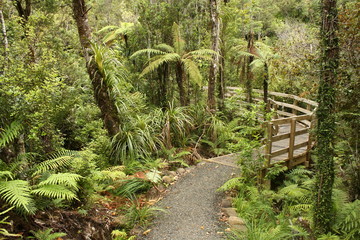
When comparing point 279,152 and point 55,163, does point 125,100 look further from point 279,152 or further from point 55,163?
point 279,152

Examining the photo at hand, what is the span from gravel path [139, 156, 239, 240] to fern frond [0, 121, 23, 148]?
2276 mm

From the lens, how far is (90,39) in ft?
18.4

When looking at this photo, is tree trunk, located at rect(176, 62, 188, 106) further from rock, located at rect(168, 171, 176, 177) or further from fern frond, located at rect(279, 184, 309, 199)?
fern frond, located at rect(279, 184, 309, 199)

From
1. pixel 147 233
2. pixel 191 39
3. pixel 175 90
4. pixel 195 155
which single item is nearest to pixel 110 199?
pixel 147 233

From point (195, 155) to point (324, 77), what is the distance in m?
4.44

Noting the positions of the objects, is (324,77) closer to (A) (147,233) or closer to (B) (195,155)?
(A) (147,233)

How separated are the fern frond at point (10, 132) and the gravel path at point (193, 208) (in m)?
2.28

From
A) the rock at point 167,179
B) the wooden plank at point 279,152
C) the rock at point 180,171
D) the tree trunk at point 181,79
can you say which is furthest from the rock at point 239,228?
the tree trunk at point 181,79

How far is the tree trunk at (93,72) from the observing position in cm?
546

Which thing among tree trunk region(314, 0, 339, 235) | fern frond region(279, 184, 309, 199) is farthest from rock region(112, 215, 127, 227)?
fern frond region(279, 184, 309, 199)

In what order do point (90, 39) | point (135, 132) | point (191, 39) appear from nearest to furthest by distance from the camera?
point (90, 39) → point (135, 132) → point (191, 39)

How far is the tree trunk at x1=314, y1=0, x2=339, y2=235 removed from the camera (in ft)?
10.3

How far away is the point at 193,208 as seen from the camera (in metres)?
4.64

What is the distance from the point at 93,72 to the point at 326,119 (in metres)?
4.47
